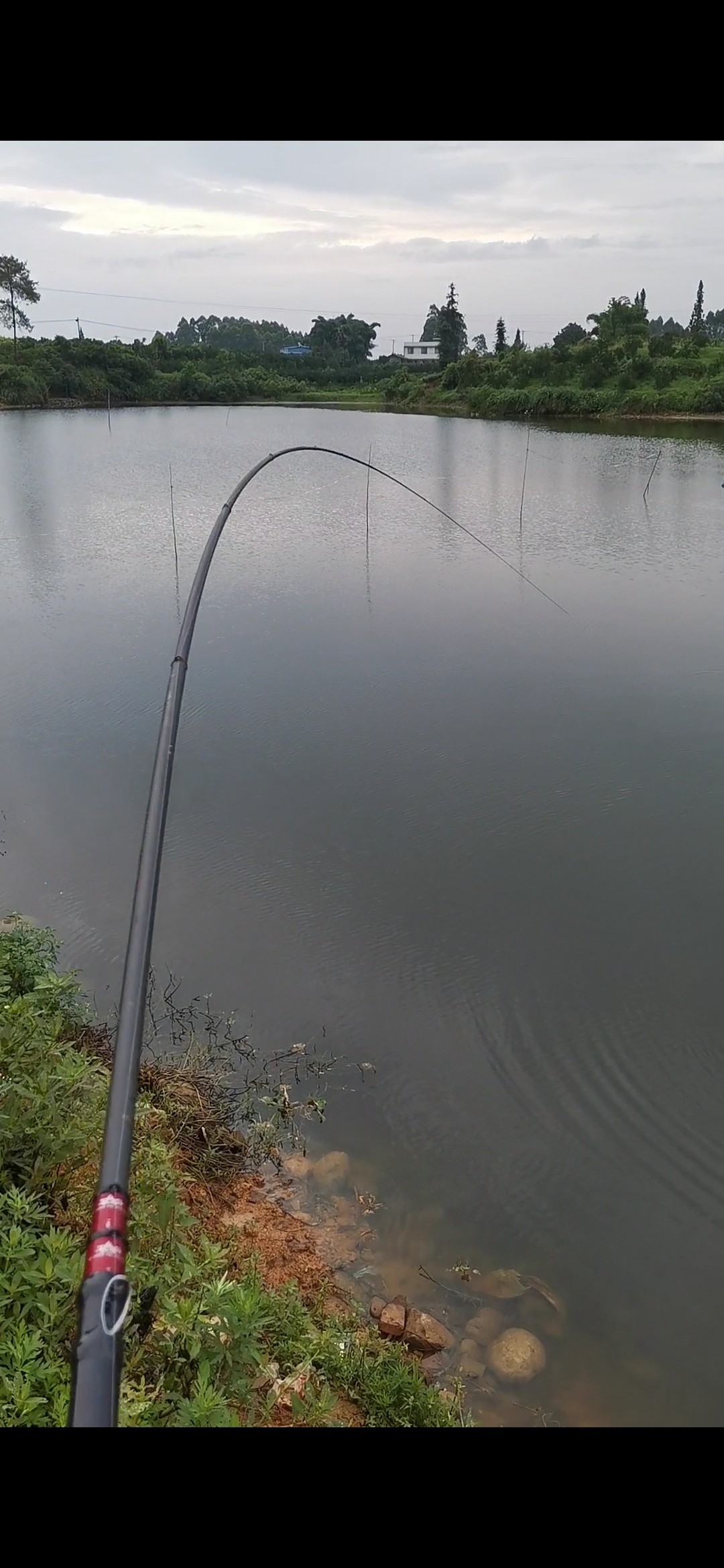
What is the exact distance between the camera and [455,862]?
5.20 metres

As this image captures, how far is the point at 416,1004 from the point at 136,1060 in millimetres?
3466

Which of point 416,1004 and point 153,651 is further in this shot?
point 153,651

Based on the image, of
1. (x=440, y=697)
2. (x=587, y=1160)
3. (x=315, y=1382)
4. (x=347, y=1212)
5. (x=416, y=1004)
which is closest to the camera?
(x=315, y=1382)

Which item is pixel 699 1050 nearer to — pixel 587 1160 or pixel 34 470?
pixel 587 1160

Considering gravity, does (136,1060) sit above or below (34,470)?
below

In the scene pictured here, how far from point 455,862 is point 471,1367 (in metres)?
2.84

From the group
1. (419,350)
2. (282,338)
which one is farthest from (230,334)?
(419,350)

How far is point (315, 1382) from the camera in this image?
88.6 inches

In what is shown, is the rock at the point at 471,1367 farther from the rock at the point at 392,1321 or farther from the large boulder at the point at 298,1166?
the large boulder at the point at 298,1166

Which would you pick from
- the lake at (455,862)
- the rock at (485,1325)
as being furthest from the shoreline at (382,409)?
the rock at (485,1325)

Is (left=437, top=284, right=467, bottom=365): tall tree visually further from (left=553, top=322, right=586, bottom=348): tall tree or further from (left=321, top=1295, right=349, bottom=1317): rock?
(left=321, top=1295, right=349, bottom=1317): rock

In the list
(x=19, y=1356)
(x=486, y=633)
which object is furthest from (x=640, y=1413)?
(x=486, y=633)

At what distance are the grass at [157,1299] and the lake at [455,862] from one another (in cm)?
52
